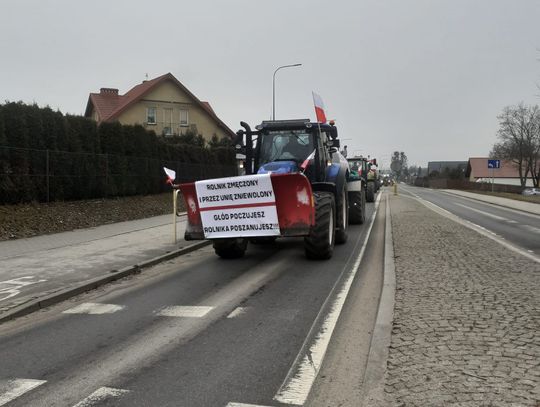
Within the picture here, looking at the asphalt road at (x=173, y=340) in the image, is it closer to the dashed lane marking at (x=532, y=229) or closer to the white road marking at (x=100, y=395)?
the white road marking at (x=100, y=395)

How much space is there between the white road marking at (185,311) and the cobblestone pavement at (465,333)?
7.53 feet

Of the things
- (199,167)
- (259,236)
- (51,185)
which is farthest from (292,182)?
(199,167)

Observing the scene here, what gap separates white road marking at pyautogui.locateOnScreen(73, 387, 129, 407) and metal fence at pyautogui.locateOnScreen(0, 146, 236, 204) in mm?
11292

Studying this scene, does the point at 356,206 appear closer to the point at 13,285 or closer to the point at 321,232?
the point at 321,232

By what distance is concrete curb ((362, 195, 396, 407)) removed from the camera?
12.1ft

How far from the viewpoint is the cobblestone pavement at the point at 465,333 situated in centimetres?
361

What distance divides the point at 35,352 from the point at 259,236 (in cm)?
453

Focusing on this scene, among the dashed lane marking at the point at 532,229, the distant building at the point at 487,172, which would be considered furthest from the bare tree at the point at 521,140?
the dashed lane marking at the point at 532,229

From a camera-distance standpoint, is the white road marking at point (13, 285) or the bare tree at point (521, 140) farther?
the bare tree at point (521, 140)

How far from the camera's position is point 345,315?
230 inches

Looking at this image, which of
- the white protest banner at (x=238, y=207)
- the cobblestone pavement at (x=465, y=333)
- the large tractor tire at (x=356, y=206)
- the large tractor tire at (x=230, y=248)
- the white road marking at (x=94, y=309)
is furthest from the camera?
the large tractor tire at (x=356, y=206)

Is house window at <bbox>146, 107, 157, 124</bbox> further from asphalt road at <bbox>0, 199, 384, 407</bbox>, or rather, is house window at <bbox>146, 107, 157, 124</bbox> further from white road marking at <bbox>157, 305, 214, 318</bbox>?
white road marking at <bbox>157, 305, 214, 318</bbox>

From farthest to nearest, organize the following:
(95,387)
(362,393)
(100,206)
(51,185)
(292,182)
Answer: (100,206)
(51,185)
(292,182)
(95,387)
(362,393)

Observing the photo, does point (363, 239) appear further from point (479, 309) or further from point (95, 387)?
point (95, 387)
